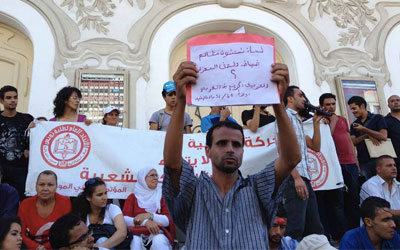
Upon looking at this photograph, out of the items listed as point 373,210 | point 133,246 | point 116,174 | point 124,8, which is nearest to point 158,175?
point 116,174

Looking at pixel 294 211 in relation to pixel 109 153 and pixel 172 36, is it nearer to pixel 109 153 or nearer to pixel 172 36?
pixel 109 153

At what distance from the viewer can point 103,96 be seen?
7309mm

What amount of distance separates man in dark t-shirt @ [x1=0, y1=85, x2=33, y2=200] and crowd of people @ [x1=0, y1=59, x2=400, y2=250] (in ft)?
0.04

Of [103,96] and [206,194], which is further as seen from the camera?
[103,96]

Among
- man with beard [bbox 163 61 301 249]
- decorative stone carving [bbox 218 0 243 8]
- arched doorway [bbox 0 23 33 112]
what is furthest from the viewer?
decorative stone carving [bbox 218 0 243 8]

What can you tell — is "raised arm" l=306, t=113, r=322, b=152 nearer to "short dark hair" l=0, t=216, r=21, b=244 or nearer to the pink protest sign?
the pink protest sign

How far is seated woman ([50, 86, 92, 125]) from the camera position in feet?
16.9

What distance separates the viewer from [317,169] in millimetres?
5055

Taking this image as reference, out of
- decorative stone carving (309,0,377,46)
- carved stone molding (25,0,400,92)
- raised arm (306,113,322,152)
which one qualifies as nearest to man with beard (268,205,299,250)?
raised arm (306,113,322,152)

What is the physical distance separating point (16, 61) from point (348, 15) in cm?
659

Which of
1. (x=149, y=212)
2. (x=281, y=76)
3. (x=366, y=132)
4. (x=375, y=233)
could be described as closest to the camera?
(x=281, y=76)

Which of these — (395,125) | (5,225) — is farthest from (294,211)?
(395,125)

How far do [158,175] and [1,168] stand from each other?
1.73 metres

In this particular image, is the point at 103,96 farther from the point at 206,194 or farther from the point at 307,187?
the point at 206,194
